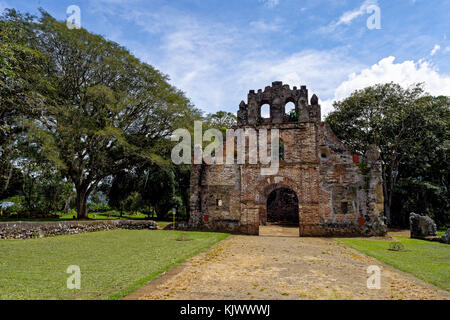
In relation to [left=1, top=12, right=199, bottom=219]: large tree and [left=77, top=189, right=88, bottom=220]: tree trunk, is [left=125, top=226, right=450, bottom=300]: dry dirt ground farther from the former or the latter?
[left=77, top=189, right=88, bottom=220]: tree trunk

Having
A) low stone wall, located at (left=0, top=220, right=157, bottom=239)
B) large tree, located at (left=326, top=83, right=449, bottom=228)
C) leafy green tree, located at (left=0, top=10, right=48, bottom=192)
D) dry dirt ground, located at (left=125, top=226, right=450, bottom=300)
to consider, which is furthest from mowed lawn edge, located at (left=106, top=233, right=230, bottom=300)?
large tree, located at (left=326, top=83, right=449, bottom=228)

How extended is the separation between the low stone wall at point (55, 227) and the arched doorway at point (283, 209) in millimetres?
14384

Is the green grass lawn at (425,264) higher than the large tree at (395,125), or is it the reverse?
the large tree at (395,125)

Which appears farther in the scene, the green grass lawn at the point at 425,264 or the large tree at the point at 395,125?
the large tree at the point at 395,125

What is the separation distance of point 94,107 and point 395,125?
2698cm

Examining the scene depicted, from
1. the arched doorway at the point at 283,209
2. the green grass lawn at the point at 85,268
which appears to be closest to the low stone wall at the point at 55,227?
the green grass lawn at the point at 85,268

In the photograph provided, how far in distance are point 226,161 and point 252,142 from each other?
222 cm

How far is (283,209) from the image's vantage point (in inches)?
1176

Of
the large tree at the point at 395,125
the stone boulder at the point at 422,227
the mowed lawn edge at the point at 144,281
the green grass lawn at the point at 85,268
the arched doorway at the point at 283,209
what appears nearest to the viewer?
the mowed lawn edge at the point at 144,281

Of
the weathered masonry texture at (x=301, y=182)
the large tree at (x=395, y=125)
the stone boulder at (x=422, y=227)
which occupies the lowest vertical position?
the stone boulder at (x=422, y=227)

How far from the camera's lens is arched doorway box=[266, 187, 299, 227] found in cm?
2931

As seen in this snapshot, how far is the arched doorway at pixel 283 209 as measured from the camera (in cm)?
2931

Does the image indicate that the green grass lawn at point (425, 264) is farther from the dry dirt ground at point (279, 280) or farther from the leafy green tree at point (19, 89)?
the leafy green tree at point (19, 89)
